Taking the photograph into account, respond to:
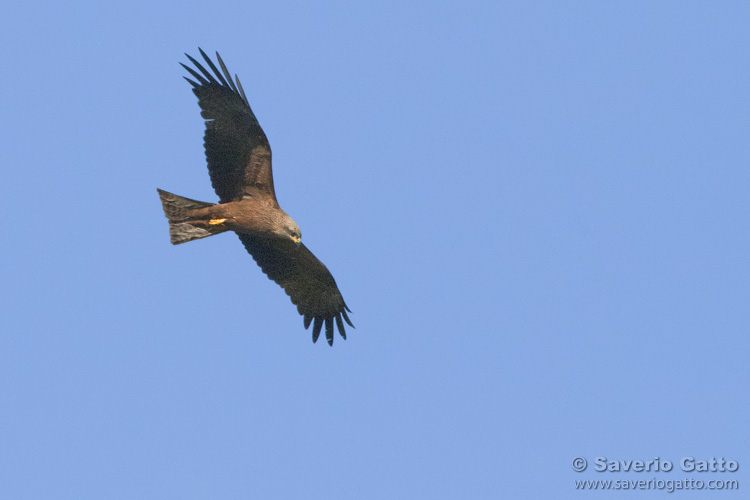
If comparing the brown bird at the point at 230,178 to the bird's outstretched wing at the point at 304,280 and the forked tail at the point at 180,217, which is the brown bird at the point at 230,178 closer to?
the forked tail at the point at 180,217

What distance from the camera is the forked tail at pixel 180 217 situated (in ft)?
32.2

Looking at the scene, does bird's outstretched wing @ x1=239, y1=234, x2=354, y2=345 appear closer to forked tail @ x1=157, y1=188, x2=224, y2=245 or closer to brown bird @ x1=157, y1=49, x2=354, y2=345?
brown bird @ x1=157, y1=49, x2=354, y2=345

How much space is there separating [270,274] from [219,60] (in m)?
3.30

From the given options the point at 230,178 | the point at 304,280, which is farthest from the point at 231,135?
the point at 304,280

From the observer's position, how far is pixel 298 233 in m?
10.0

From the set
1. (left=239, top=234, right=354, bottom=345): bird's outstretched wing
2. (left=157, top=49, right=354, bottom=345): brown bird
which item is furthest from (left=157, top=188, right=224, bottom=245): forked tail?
(left=239, top=234, right=354, bottom=345): bird's outstretched wing

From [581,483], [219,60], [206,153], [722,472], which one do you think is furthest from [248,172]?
[722,472]

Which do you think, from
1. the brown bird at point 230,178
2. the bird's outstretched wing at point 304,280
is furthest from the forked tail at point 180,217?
the bird's outstretched wing at point 304,280

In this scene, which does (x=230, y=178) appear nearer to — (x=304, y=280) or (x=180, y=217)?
(x=180, y=217)

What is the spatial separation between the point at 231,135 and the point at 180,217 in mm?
1204

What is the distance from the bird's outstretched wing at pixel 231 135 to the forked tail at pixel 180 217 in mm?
558

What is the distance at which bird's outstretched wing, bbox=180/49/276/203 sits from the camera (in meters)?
9.81

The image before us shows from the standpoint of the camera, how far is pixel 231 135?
9883mm

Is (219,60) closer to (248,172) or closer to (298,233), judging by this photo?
(248,172)
